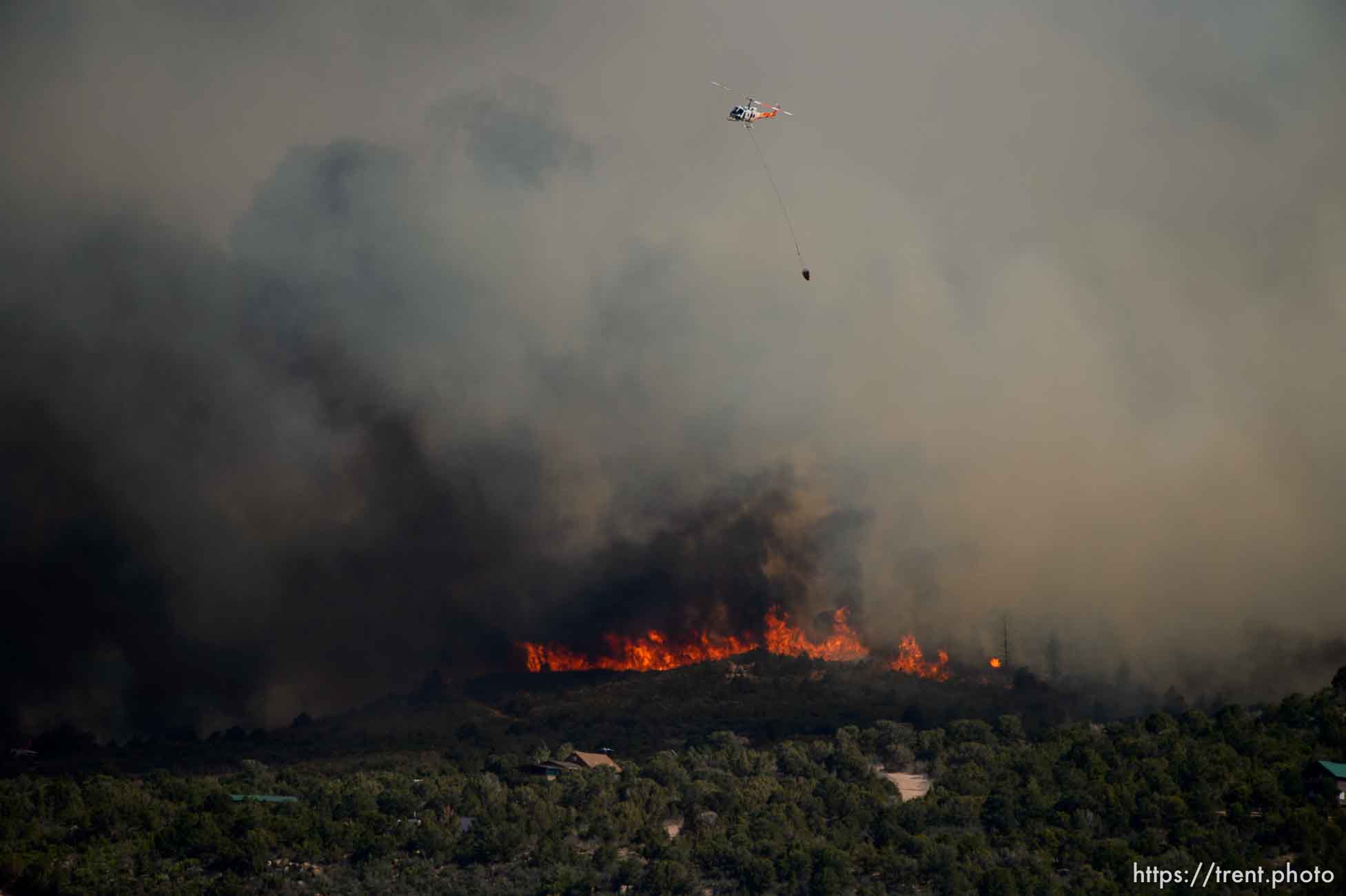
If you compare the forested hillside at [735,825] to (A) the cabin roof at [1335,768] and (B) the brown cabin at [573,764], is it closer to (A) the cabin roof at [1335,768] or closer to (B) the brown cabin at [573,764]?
(A) the cabin roof at [1335,768]

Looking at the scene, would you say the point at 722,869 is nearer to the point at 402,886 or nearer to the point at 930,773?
the point at 402,886

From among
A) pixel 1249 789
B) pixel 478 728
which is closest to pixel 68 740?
pixel 478 728

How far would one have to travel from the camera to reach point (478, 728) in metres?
175

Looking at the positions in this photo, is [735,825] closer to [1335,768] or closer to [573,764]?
[573,764]

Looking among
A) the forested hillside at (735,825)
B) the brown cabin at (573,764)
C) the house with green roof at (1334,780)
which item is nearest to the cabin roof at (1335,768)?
the house with green roof at (1334,780)

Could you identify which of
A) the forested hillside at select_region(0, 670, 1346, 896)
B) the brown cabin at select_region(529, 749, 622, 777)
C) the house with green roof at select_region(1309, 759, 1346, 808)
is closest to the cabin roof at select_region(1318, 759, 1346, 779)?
the house with green roof at select_region(1309, 759, 1346, 808)

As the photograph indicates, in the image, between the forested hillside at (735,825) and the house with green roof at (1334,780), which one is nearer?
the forested hillside at (735,825)

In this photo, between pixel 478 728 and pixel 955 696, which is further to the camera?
pixel 955 696

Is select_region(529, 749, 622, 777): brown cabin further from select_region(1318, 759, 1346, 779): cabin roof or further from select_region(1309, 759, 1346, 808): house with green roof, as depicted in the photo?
select_region(1318, 759, 1346, 779): cabin roof

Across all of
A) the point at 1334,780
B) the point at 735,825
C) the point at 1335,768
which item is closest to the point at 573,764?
the point at 735,825

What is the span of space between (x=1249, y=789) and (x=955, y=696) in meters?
79.1

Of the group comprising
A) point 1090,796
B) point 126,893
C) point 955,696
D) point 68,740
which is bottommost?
point 126,893

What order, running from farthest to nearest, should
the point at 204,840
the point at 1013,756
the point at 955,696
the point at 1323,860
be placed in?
the point at 955,696, the point at 1013,756, the point at 204,840, the point at 1323,860

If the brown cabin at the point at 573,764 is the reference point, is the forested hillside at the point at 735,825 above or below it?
below
